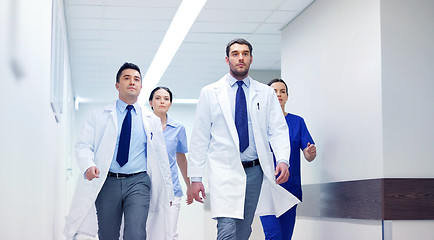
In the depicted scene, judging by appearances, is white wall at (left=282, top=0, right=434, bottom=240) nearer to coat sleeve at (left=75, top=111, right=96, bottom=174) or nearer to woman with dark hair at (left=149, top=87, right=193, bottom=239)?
woman with dark hair at (left=149, top=87, right=193, bottom=239)

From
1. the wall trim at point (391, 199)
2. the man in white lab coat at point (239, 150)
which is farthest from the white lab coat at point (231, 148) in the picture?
the wall trim at point (391, 199)

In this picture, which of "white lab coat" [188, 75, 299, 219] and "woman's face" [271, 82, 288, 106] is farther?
"woman's face" [271, 82, 288, 106]

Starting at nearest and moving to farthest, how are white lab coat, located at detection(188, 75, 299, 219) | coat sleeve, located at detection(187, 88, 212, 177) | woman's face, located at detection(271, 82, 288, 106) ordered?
white lab coat, located at detection(188, 75, 299, 219) < coat sleeve, located at detection(187, 88, 212, 177) < woman's face, located at detection(271, 82, 288, 106)

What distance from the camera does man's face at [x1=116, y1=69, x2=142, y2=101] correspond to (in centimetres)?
434

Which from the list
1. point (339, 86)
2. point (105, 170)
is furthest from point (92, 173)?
point (339, 86)

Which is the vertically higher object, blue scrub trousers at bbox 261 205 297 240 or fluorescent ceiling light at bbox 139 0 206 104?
fluorescent ceiling light at bbox 139 0 206 104

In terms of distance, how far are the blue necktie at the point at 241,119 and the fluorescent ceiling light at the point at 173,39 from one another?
2949mm

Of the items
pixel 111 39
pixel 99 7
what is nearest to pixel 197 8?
pixel 99 7

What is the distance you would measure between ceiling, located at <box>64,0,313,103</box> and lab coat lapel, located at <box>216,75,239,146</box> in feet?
9.27

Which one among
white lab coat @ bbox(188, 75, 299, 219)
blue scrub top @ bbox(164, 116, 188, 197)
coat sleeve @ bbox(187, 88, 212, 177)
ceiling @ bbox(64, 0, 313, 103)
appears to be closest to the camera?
white lab coat @ bbox(188, 75, 299, 219)

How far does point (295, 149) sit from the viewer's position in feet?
16.6

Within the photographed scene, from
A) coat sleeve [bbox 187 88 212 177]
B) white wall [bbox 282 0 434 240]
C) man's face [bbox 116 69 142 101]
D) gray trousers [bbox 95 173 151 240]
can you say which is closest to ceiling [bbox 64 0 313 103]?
white wall [bbox 282 0 434 240]

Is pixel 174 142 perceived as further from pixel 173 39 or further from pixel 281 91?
pixel 173 39

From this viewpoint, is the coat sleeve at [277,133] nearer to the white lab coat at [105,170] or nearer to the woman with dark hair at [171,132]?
the white lab coat at [105,170]
